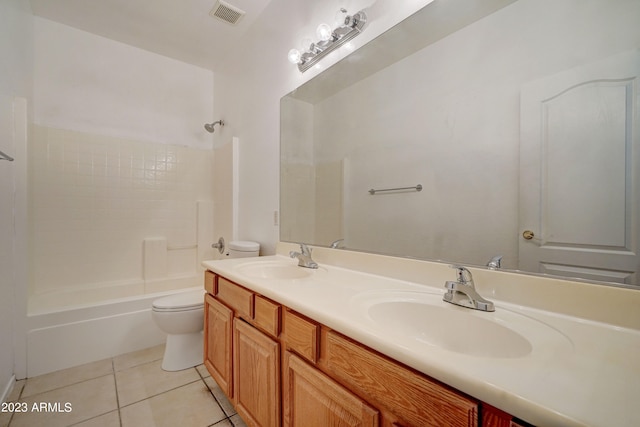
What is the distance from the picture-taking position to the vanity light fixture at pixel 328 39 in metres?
1.27

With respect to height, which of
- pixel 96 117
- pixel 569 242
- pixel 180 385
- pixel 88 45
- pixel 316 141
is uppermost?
pixel 88 45

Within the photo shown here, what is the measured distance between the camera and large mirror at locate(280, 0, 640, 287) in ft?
2.21

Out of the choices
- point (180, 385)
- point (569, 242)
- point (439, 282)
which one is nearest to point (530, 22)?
point (569, 242)

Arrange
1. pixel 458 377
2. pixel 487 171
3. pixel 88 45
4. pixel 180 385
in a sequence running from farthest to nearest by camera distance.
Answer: pixel 88 45
pixel 180 385
pixel 487 171
pixel 458 377

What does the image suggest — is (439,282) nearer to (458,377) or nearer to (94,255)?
(458,377)

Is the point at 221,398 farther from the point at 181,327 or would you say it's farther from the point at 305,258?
the point at 305,258

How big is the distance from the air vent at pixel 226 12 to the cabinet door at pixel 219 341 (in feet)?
6.80

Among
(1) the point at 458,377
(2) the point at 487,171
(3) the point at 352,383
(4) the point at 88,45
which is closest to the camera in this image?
(1) the point at 458,377

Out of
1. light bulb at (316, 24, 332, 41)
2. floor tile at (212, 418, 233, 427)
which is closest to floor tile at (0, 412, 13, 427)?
floor tile at (212, 418, 233, 427)

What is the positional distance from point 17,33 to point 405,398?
9.35ft

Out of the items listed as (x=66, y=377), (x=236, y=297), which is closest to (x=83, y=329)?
(x=66, y=377)

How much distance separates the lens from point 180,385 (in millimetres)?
1591

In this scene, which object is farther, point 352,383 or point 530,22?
point 530,22

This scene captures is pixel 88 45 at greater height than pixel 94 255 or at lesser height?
greater
